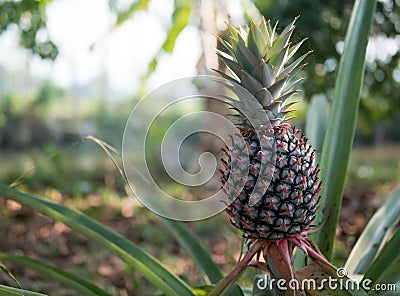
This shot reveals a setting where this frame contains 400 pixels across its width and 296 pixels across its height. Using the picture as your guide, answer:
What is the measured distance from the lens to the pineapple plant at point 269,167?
958 mm

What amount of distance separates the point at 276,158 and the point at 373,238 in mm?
505

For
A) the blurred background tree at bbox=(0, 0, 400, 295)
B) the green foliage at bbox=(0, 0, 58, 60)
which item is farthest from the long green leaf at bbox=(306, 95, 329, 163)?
the green foliage at bbox=(0, 0, 58, 60)

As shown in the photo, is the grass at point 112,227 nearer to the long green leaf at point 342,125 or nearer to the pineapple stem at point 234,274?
the long green leaf at point 342,125

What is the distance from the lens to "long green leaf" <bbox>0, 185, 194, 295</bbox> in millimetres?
1144

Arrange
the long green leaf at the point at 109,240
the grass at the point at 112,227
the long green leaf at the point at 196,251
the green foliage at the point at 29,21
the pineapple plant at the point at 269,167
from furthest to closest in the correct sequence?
the green foliage at the point at 29,21
the grass at the point at 112,227
the long green leaf at the point at 196,251
the long green leaf at the point at 109,240
the pineapple plant at the point at 269,167

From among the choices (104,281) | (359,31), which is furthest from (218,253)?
(359,31)

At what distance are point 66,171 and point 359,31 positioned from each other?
3144mm

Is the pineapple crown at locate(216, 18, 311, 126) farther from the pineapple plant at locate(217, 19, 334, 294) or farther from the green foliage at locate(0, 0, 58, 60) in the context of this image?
the green foliage at locate(0, 0, 58, 60)

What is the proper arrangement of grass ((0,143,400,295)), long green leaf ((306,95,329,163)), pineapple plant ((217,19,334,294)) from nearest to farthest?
pineapple plant ((217,19,334,294))
long green leaf ((306,95,329,163))
grass ((0,143,400,295))

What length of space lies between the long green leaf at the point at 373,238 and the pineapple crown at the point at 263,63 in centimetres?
49

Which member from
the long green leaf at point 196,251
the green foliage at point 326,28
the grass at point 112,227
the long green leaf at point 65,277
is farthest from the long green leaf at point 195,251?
the green foliage at point 326,28

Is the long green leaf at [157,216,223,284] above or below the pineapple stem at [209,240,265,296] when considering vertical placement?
above

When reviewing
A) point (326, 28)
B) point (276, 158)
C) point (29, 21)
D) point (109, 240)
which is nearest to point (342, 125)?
point (276, 158)

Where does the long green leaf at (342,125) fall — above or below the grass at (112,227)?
below
